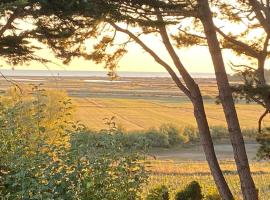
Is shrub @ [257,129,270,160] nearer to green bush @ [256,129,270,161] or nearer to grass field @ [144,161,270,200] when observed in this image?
green bush @ [256,129,270,161]

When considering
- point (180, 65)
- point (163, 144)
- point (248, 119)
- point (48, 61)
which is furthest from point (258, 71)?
point (248, 119)

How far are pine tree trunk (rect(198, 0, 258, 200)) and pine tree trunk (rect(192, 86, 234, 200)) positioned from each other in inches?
26.0

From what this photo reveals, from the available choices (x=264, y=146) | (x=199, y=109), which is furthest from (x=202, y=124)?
(x=264, y=146)

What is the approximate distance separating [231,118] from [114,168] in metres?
4.61

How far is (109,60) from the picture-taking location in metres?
13.1

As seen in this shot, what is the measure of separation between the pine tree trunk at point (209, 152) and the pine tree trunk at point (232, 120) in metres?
0.66

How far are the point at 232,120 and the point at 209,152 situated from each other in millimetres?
1052

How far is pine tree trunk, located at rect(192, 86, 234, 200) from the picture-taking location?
37.8 feet

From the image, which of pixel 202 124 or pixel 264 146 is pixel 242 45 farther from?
pixel 264 146

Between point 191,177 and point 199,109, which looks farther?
point 191,177

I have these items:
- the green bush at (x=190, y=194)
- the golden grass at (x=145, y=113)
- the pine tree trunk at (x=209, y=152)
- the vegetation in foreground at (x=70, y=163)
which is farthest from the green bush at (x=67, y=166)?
the golden grass at (x=145, y=113)

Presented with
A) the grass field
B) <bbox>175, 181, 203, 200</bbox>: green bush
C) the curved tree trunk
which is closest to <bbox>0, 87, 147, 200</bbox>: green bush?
the curved tree trunk

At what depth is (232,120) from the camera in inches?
428

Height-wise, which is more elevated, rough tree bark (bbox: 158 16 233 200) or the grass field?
rough tree bark (bbox: 158 16 233 200)
